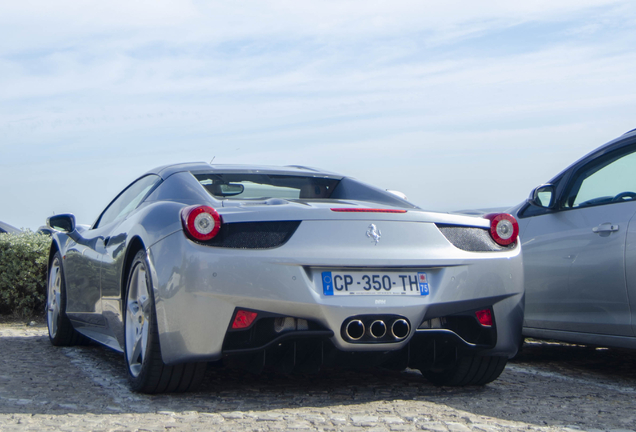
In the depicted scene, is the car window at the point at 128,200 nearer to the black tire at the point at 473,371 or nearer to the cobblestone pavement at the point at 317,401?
the cobblestone pavement at the point at 317,401

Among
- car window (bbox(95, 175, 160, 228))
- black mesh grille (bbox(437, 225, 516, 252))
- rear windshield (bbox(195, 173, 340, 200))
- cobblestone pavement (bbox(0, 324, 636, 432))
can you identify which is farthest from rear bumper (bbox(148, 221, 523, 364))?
car window (bbox(95, 175, 160, 228))

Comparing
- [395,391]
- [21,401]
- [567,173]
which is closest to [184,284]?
[21,401]

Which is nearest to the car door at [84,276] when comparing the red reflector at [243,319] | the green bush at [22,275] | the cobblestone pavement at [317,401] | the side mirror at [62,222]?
the side mirror at [62,222]

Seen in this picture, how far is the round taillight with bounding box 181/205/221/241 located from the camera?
12.1ft

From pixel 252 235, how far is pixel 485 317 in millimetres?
1344

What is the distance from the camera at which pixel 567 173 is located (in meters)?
5.47

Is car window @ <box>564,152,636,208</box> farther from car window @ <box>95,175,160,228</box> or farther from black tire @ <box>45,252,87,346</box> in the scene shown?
black tire @ <box>45,252,87,346</box>

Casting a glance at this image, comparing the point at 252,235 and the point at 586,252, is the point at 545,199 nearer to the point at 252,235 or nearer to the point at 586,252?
the point at 586,252

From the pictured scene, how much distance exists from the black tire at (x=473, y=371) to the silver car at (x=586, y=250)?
86 centimetres

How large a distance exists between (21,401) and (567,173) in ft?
12.7

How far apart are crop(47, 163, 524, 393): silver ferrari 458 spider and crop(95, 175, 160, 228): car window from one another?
2.19ft

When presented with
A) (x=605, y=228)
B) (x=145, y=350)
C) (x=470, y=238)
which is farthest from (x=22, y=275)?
(x=605, y=228)

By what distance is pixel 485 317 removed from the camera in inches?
161

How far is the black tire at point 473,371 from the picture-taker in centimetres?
438
